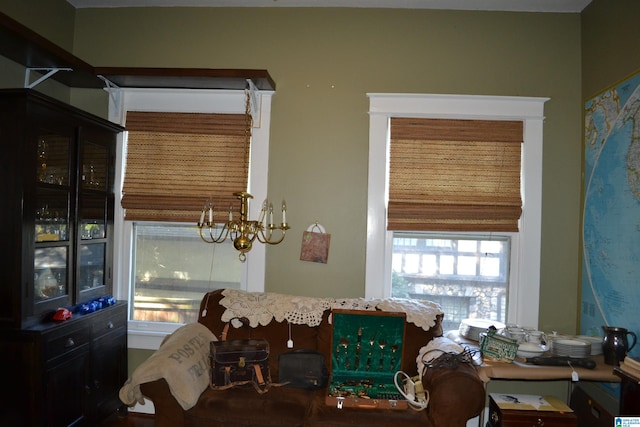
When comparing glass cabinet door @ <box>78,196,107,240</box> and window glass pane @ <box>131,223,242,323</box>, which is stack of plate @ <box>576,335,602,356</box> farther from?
glass cabinet door @ <box>78,196,107,240</box>

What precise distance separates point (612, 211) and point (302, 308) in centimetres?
205

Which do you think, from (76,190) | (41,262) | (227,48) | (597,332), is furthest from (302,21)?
(597,332)

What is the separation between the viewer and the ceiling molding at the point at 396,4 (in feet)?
10.1

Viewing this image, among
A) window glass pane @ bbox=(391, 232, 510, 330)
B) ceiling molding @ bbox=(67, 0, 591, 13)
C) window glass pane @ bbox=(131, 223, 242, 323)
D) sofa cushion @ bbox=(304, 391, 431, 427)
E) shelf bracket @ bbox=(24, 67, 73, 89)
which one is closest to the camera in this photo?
sofa cushion @ bbox=(304, 391, 431, 427)

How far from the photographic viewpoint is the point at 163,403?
230 centimetres

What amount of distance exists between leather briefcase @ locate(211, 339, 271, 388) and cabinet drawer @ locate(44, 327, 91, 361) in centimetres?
81

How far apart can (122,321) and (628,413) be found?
3062mm

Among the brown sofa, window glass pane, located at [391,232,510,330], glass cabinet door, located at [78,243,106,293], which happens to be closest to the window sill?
glass cabinet door, located at [78,243,106,293]

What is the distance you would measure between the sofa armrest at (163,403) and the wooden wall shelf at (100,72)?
1.92 metres

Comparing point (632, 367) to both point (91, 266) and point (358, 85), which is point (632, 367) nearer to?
point (358, 85)

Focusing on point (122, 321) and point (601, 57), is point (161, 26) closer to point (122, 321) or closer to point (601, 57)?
point (122, 321)

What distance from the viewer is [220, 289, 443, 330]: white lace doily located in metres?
2.79

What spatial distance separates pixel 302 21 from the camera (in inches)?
128

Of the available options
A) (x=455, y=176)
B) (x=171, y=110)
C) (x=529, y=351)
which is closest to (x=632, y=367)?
(x=529, y=351)
